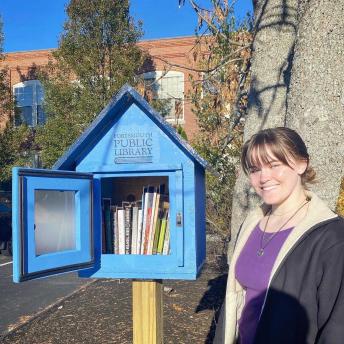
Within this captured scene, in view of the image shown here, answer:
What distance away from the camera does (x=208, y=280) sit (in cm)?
723

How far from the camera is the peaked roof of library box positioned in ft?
8.57

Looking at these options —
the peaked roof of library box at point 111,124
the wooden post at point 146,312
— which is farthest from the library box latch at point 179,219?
the wooden post at point 146,312

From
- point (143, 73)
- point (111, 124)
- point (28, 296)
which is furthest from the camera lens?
point (143, 73)

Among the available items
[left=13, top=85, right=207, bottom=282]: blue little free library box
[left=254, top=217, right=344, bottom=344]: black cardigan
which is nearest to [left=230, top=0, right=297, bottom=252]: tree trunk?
[left=13, top=85, right=207, bottom=282]: blue little free library box

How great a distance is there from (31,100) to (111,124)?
17.6 m

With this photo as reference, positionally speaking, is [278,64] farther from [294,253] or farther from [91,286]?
[91,286]

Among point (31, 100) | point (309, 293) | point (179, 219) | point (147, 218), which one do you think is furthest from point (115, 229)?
point (31, 100)

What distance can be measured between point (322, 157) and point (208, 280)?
5.09 metres

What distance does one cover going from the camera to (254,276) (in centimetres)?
173

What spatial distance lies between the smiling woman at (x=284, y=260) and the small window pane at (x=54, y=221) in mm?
A: 945

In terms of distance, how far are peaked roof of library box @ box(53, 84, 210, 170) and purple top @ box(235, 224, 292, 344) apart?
89 cm

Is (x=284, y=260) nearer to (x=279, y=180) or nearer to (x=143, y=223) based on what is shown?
(x=279, y=180)

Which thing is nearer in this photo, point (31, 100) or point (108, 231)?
point (108, 231)

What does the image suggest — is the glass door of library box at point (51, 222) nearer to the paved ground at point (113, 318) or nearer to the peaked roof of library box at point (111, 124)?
the peaked roof of library box at point (111, 124)
